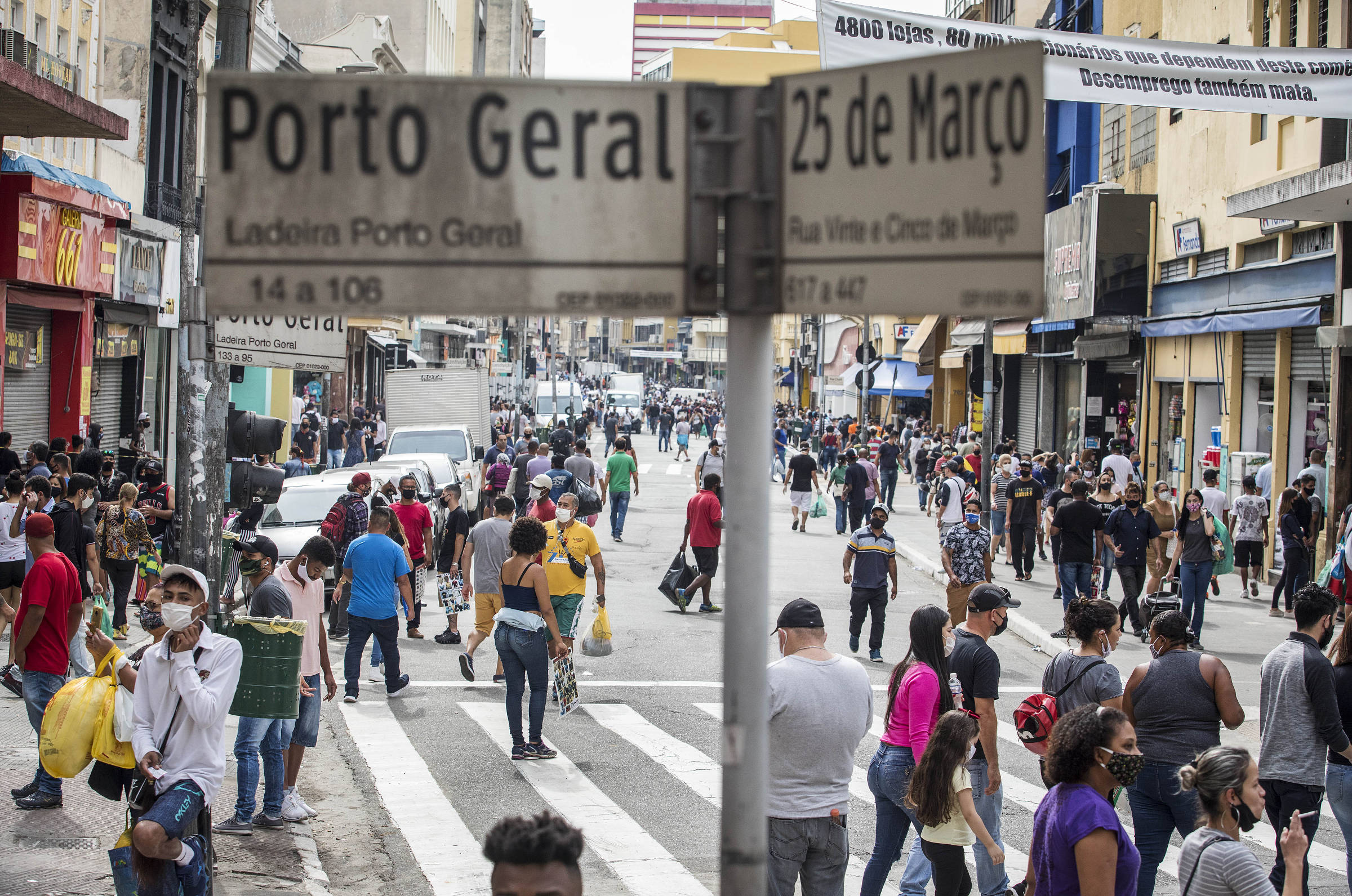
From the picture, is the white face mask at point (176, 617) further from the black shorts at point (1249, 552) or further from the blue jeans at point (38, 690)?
the black shorts at point (1249, 552)

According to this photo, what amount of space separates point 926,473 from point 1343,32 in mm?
16120

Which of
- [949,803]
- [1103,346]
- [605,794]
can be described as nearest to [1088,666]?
[949,803]

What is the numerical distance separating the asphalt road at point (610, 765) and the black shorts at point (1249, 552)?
70 cm

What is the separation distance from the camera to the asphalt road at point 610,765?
770 centimetres

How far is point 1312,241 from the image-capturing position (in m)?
19.1

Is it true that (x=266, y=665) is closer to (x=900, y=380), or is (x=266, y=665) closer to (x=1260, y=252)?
(x=1260, y=252)

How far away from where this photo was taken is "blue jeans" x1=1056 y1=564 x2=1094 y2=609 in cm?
1575

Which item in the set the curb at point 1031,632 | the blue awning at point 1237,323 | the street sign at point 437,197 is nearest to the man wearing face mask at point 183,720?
the street sign at point 437,197

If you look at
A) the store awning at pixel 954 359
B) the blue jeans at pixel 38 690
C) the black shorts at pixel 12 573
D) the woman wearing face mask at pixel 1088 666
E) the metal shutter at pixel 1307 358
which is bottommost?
the blue jeans at pixel 38 690

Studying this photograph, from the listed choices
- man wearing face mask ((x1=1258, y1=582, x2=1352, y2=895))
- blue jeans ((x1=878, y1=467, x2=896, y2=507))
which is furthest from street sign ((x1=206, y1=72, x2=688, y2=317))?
blue jeans ((x1=878, y1=467, x2=896, y2=507))

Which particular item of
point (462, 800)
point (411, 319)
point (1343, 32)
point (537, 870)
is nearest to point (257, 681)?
point (462, 800)

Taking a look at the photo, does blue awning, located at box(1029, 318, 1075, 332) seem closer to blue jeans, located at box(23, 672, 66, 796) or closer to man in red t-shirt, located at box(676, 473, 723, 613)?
man in red t-shirt, located at box(676, 473, 723, 613)

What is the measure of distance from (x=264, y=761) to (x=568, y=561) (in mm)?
4052

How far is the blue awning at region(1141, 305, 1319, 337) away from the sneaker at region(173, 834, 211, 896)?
16979mm
